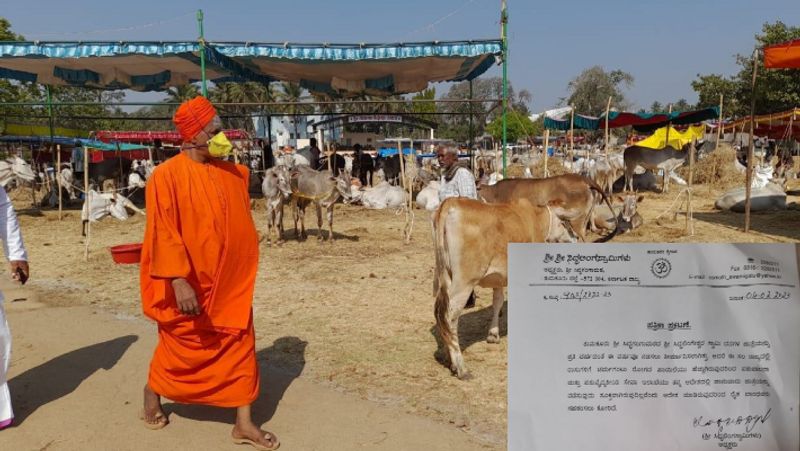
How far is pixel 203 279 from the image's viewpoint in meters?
3.44

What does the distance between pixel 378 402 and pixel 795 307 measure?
9.48 feet

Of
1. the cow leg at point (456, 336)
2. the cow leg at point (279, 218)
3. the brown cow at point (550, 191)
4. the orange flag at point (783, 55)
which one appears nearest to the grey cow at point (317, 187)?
the cow leg at point (279, 218)

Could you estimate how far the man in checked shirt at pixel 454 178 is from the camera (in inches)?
231

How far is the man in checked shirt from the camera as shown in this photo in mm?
5867

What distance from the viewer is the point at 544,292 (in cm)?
207

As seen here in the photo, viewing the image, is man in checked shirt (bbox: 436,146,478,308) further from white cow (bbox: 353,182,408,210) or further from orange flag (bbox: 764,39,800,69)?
white cow (bbox: 353,182,408,210)

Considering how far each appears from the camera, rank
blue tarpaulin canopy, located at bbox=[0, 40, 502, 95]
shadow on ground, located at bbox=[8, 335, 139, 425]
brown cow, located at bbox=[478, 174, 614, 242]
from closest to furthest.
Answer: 1. shadow on ground, located at bbox=[8, 335, 139, 425]
2. brown cow, located at bbox=[478, 174, 614, 242]
3. blue tarpaulin canopy, located at bbox=[0, 40, 502, 95]

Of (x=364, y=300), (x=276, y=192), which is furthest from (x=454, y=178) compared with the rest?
(x=276, y=192)

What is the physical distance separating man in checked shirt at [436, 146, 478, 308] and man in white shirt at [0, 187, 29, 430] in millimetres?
3741

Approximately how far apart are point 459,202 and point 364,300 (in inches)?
120

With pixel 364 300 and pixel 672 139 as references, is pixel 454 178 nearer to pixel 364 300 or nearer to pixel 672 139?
pixel 364 300

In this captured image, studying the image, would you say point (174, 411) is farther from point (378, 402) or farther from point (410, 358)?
point (410, 358)

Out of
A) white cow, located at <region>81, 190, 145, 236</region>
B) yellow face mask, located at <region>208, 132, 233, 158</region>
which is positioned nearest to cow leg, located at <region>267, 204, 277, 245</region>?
white cow, located at <region>81, 190, 145, 236</region>

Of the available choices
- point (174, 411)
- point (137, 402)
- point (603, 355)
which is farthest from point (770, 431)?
point (137, 402)
